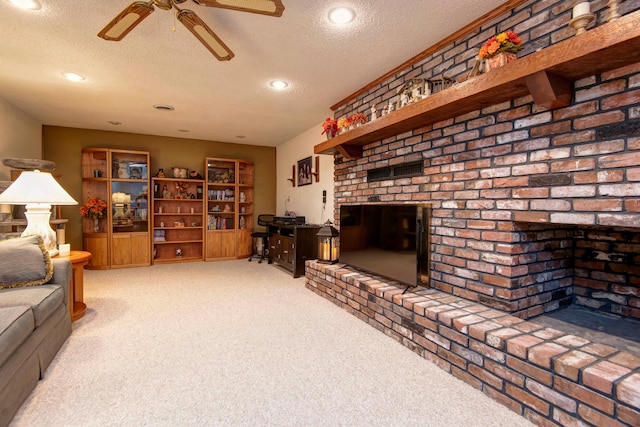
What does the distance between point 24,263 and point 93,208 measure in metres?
3.24

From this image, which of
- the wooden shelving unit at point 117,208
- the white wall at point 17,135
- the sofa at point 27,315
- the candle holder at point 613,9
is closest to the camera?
the candle holder at point 613,9

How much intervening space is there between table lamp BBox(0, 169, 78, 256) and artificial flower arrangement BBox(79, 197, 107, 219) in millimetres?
2388

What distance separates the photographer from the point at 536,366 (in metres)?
1.43

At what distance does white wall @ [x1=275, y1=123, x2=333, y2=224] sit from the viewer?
14.7ft

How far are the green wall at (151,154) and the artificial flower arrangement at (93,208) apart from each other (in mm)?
328

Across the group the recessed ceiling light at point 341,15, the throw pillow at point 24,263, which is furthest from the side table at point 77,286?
the recessed ceiling light at point 341,15

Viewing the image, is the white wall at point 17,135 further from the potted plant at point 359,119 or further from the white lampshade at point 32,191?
the potted plant at point 359,119

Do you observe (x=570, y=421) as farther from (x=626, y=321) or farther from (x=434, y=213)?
(x=434, y=213)

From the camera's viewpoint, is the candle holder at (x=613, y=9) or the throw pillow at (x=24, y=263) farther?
the throw pillow at (x=24, y=263)

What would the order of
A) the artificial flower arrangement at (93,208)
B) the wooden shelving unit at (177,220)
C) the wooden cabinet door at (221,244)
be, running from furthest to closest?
the wooden cabinet door at (221,244), the wooden shelving unit at (177,220), the artificial flower arrangement at (93,208)

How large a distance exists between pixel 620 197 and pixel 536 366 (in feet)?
2.94

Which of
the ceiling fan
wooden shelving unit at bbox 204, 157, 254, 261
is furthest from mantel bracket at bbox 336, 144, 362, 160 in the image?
wooden shelving unit at bbox 204, 157, 254, 261

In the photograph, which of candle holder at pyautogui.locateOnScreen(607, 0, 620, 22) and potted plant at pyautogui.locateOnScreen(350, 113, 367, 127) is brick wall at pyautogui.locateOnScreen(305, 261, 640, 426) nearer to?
candle holder at pyautogui.locateOnScreen(607, 0, 620, 22)

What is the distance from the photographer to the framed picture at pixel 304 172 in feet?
16.5
